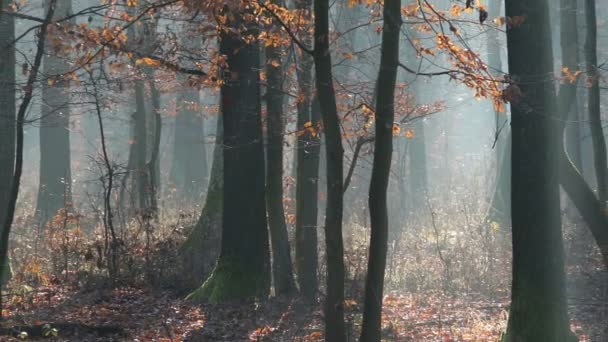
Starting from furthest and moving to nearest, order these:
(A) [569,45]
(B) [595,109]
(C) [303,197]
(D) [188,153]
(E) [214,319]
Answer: (D) [188,153] → (A) [569,45] → (B) [595,109] → (C) [303,197] → (E) [214,319]

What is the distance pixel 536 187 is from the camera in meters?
9.39

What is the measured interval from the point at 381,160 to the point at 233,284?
445 cm

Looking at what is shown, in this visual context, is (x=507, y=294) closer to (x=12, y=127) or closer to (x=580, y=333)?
(x=580, y=333)

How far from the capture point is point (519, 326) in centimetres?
959

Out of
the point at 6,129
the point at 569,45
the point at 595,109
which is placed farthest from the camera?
the point at 569,45

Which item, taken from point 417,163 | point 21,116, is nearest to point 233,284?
point 21,116

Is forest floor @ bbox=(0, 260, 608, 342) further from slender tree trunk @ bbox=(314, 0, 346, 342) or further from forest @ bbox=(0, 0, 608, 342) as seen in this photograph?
slender tree trunk @ bbox=(314, 0, 346, 342)

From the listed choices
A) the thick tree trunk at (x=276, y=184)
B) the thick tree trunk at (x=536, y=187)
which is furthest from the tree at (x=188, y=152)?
Result: the thick tree trunk at (x=536, y=187)

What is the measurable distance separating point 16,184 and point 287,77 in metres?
4.92

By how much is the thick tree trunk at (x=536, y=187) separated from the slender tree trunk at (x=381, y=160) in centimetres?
209

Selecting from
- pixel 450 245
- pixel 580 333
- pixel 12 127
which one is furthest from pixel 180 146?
pixel 580 333

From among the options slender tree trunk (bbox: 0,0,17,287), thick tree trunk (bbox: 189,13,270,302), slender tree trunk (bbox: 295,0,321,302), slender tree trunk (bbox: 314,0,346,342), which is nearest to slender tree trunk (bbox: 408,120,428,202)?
slender tree trunk (bbox: 295,0,321,302)

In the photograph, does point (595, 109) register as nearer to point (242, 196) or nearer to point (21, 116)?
point (242, 196)

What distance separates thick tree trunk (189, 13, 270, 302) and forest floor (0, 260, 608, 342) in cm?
→ 37
